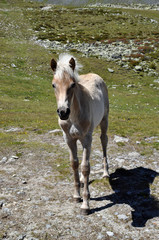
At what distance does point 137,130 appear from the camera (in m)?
14.4

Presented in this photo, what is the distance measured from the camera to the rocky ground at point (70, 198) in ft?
18.3

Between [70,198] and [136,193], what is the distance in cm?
234

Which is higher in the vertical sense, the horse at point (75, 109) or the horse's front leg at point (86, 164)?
the horse at point (75, 109)

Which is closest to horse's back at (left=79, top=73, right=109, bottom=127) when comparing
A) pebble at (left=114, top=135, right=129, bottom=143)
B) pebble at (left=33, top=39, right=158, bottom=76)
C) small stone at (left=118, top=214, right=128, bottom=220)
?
small stone at (left=118, top=214, right=128, bottom=220)

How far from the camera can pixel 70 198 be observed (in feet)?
23.6

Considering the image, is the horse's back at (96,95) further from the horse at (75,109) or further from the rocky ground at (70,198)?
the rocky ground at (70,198)

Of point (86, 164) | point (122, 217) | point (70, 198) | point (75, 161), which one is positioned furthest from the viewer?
point (70, 198)

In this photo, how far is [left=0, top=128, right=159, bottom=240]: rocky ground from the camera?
5.59m

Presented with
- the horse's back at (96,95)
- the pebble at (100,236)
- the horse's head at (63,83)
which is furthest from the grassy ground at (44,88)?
the horse's head at (63,83)

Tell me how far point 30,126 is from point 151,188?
9.59m

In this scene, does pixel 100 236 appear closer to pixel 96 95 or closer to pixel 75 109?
pixel 75 109

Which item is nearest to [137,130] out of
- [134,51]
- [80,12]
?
[134,51]

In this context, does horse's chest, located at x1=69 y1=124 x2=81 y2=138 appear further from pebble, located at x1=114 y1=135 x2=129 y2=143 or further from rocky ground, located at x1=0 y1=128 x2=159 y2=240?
pebble, located at x1=114 y1=135 x2=129 y2=143

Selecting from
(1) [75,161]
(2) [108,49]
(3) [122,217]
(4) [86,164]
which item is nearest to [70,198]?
(1) [75,161]
